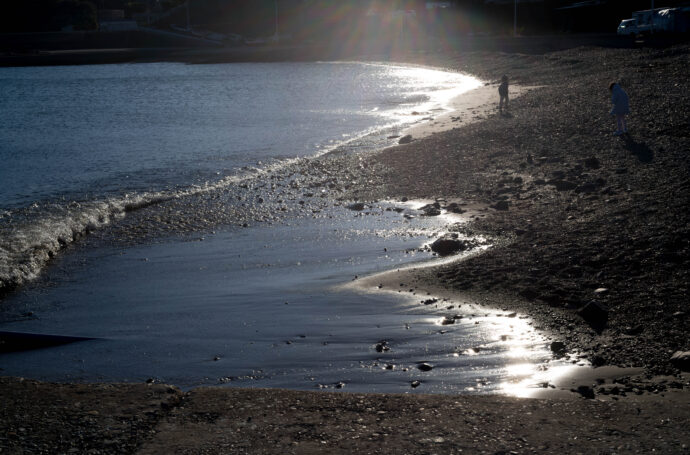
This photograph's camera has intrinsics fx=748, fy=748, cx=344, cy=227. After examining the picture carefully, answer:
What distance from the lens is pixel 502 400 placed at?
610 centimetres

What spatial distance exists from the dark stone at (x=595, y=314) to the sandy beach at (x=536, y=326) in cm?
1

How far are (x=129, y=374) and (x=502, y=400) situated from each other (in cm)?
351

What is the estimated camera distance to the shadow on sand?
13362 mm

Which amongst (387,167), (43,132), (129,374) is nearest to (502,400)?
(129,374)

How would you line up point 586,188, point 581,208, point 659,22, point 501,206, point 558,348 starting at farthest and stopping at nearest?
point 659,22 → point 501,206 → point 586,188 → point 581,208 → point 558,348

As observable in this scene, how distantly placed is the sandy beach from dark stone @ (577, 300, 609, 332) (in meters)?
0.01

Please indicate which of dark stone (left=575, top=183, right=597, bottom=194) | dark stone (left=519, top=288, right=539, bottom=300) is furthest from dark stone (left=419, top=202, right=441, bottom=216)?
dark stone (left=519, top=288, right=539, bottom=300)

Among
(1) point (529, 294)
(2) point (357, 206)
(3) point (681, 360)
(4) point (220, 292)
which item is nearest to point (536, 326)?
(1) point (529, 294)

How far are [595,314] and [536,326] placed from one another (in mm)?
598

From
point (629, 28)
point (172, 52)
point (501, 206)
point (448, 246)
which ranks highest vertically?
point (172, 52)

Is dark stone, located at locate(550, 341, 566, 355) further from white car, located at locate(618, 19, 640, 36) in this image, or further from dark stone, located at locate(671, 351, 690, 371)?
white car, located at locate(618, 19, 640, 36)

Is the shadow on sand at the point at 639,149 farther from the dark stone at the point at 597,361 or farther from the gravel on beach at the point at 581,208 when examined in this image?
the dark stone at the point at 597,361

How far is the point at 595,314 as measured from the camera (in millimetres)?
7582

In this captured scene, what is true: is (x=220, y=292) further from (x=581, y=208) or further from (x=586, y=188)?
(x=586, y=188)
